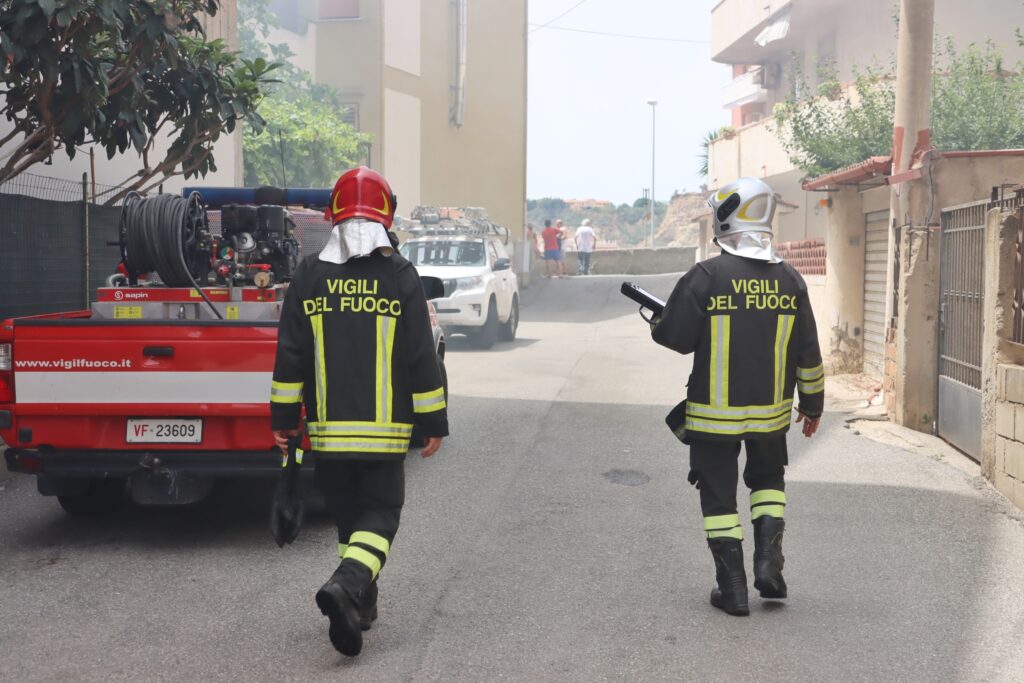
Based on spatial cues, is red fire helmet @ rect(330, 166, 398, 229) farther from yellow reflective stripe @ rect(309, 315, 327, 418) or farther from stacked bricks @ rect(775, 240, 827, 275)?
stacked bricks @ rect(775, 240, 827, 275)

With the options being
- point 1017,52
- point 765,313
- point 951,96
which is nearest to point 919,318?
point 765,313

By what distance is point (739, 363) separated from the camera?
5133 millimetres

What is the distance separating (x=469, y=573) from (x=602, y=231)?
8320 centimetres

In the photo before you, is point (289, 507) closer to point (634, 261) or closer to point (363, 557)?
point (363, 557)

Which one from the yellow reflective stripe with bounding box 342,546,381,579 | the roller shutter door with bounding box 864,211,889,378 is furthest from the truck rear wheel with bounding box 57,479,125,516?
the roller shutter door with bounding box 864,211,889,378

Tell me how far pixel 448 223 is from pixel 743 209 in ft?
53.0


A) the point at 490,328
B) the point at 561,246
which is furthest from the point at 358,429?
the point at 561,246

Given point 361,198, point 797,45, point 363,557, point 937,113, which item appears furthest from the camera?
point 797,45

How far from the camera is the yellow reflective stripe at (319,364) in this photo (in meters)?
4.58

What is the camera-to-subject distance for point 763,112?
4000cm

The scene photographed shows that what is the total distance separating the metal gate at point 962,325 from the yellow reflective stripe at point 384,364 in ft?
18.2

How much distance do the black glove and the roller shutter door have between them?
10029mm

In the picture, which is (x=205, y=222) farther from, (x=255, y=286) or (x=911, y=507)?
(x=911, y=507)

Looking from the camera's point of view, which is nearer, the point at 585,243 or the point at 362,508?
the point at 362,508
